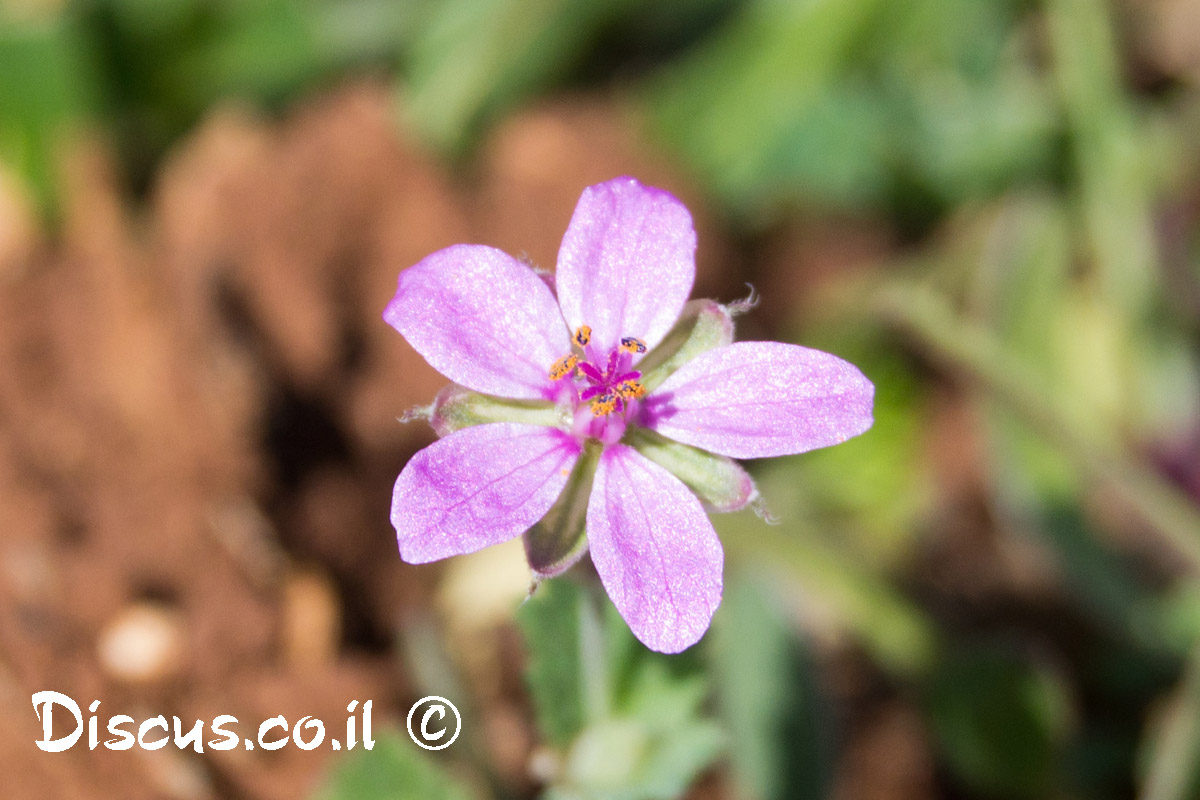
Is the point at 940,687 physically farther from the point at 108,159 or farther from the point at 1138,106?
the point at 108,159

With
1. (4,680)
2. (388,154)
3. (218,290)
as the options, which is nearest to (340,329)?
(218,290)

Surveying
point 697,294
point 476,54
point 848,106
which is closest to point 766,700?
point 697,294

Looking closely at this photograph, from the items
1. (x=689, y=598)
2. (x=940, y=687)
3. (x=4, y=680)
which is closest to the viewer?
(x=689, y=598)

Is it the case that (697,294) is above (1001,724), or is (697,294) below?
above

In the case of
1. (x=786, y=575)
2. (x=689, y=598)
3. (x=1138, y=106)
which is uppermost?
(x=1138, y=106)

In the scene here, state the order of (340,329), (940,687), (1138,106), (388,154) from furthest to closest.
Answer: (1138,106) < (388,154) < (340,329) < (940,687)

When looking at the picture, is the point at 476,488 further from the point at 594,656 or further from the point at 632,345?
the point at 594,656

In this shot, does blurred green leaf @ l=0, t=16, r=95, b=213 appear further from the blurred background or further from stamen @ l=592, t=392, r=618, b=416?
stamen @ l=592, t=392, r=618, b=416
